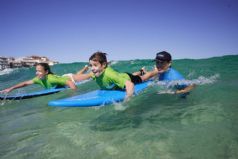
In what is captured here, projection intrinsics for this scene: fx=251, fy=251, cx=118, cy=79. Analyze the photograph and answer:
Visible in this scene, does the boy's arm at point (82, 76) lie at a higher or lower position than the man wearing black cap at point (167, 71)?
lower

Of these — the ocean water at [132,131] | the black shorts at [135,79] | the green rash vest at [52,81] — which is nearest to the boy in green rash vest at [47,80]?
the green rash vest at [52,81]

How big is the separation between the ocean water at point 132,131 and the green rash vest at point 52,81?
2799mm

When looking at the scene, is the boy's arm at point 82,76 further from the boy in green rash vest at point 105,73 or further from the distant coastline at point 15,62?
the distant coastline at point 15,62

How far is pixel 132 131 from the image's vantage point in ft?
13.3

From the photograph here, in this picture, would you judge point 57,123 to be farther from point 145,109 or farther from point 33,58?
point 33,58

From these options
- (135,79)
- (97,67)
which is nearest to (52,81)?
(135,79)

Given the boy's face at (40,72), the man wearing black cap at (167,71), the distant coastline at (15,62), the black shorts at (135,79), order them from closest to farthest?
the man wearing black cap at (167,71)
the black shorts at (135,79)
the boy's face at (40,72)
the distant coastline at (15,62)

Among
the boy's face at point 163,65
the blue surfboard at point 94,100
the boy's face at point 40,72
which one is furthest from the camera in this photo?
the boy's face at point 40,72

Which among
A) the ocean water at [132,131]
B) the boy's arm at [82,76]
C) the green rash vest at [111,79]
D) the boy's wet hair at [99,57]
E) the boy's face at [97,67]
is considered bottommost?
the ocean water at [132,131]

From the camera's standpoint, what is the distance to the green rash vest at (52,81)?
355 inches

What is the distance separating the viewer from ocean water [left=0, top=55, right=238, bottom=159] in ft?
10.8

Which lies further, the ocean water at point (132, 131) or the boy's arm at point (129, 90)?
the boy's arm at point (129, 90)

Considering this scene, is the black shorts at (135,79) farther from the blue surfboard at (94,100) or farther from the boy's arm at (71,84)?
the boy's arm at (71,84)

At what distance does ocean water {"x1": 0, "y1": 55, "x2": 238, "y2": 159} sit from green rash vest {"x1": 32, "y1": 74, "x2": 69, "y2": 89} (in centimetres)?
280
